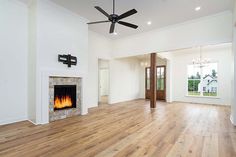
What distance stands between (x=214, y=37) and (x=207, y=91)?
4463mm

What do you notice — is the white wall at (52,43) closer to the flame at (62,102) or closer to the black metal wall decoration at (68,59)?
the black metal wall decoration at (68,59)

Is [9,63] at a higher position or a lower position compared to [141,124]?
higher

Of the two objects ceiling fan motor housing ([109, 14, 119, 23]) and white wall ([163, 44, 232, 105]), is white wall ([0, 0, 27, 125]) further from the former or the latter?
white wall ([163, 44, 232, 105])

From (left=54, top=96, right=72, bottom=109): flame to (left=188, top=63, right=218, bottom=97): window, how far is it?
719cm

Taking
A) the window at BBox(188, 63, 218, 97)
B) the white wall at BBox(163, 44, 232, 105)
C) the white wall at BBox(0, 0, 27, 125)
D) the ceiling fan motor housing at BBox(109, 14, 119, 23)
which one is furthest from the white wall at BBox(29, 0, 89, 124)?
the window at BBox(188, 63, 218, 97)

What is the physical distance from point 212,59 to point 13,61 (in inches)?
372

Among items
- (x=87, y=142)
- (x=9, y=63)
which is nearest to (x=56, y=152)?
(x=87, y=142)

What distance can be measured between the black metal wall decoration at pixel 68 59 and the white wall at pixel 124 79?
10.5ft

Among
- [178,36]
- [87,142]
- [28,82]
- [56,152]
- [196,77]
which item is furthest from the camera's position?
[196,77]

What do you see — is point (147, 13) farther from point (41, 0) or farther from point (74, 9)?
point (41, 0)

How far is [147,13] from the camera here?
475 centimetres

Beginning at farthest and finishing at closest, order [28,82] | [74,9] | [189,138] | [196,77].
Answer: [196,77] < [74,9] < [28,82] < [189,138]

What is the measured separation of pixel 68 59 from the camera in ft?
14.8

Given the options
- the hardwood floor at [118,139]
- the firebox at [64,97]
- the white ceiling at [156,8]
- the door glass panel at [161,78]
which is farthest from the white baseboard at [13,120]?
the door glass panel at [161,78]
